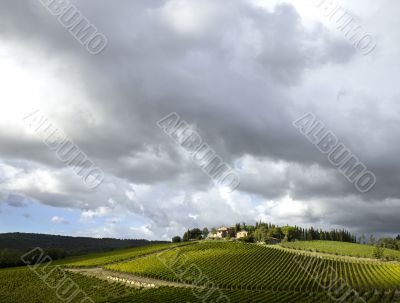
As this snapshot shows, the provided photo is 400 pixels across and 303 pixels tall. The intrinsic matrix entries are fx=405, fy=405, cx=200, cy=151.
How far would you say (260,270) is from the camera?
95000mm

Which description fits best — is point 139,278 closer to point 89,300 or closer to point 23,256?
point 89,300

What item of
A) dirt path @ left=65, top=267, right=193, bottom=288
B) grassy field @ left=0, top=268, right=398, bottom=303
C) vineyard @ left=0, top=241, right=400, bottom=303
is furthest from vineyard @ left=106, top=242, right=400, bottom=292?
grassy field @ left=0, top=268, right=398, bottom=303

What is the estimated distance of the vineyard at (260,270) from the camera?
82188mm

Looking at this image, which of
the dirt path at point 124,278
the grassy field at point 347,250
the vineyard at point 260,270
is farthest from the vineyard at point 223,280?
the grassy field at point 347,250

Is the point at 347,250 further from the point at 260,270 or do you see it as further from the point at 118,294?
the point at 118,294

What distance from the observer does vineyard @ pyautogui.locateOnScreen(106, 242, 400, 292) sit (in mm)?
82188

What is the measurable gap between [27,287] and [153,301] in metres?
38.6

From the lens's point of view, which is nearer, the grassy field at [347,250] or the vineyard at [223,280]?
the vineyard at [223,280]

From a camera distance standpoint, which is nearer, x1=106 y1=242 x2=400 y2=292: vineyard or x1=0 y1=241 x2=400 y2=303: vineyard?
x1=0 y1=241 x2=400 y2=303: vineyard

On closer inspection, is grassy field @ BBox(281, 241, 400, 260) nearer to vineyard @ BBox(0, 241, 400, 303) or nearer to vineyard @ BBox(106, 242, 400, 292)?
vineyard @ BBox(0, 241, 400, 303)

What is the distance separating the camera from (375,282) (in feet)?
287

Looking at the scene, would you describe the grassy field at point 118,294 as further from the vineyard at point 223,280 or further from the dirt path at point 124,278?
the dirt path at point 124,278

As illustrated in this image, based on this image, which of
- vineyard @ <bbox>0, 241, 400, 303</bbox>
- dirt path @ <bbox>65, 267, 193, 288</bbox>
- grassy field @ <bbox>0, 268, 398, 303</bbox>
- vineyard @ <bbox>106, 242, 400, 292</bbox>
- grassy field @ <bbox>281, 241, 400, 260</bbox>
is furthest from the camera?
grassy field @ <bbox>281, 241, 400, 260</bbox>

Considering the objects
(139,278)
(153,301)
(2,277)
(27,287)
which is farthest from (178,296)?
(2,277)
